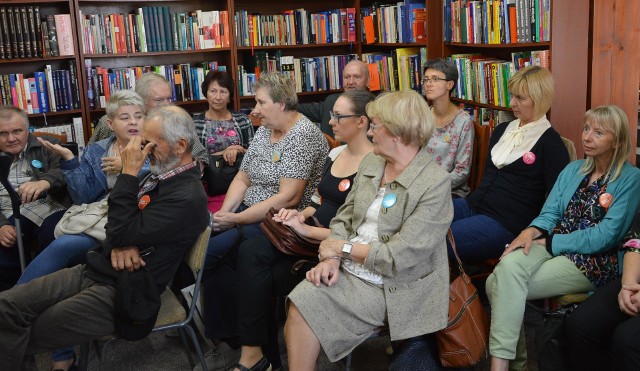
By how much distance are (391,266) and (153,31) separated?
3631 millimetres

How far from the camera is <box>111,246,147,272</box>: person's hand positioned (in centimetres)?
262

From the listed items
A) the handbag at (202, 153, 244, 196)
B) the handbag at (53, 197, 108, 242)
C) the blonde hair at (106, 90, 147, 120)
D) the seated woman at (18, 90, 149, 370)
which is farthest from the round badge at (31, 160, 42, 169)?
the handbag at (202, 153, 244, 196)

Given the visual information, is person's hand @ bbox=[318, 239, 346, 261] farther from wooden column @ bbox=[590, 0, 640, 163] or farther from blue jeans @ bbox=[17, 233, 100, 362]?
wooden column @ bbox=[590, 0, 640, 163]

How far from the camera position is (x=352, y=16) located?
5895 millimetres

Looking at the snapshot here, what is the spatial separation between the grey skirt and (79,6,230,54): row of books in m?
3.44

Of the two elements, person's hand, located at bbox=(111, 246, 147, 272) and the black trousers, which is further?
person's hand, located at bbox=(111, 246, 147, 272)

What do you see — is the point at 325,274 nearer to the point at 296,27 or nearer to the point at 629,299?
the point at 629,299

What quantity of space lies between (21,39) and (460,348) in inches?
158

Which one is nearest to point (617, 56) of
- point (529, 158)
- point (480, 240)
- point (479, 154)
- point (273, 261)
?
point (529, 158)

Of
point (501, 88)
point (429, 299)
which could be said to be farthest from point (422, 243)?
point (501, 88)

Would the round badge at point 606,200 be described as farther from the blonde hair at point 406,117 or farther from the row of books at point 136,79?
the row of books at point 136,79

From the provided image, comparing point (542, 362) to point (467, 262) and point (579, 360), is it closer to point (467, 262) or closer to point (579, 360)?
point (579, 360)

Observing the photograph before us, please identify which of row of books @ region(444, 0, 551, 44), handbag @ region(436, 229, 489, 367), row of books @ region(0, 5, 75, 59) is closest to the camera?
handbag @ region(436, 229, 489, 367)

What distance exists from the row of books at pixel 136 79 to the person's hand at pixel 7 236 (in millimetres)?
1697
